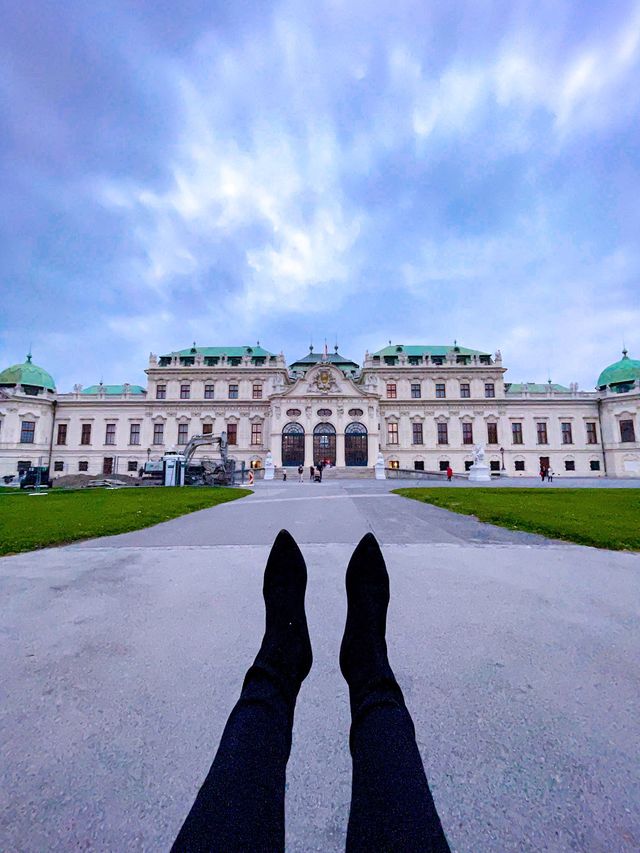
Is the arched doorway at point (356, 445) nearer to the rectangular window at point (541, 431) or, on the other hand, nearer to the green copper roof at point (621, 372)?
the rectangular window at point (541, 431)

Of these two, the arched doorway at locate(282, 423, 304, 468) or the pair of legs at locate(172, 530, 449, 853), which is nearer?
the pair of legs at locate(172, 530, 449, 853)

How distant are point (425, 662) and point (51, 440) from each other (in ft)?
188

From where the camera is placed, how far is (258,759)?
1326 mm

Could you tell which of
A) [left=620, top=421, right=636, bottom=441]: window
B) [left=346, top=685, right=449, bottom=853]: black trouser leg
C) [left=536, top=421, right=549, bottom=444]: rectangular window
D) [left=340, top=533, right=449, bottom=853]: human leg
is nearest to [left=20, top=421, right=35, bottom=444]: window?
[left=340, top=533, right=449, bottom=853]: human leg

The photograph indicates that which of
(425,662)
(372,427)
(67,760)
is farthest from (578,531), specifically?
(372,427)

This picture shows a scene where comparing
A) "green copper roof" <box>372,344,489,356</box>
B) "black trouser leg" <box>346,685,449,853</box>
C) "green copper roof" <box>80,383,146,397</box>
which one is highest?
"green copper roof" <box>372,344,489,356</box>

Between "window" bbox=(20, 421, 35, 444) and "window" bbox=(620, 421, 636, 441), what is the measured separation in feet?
231

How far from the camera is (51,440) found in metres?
48.8

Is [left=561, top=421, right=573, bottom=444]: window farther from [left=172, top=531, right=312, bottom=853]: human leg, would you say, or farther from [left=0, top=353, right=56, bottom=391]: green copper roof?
[left=0, top=353, right=56, bottom=391]: green copper roof

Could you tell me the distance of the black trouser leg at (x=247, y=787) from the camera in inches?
40.4

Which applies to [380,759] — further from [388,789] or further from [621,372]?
[621,372]

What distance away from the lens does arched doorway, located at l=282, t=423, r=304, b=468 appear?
153 feet

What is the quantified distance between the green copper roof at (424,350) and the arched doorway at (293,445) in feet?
58.9

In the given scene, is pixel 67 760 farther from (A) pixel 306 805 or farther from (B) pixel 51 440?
(B) pixel 51 440
